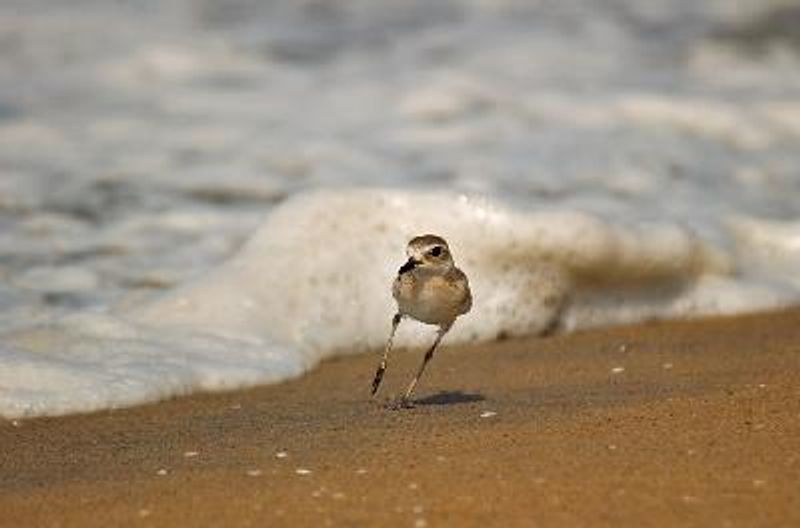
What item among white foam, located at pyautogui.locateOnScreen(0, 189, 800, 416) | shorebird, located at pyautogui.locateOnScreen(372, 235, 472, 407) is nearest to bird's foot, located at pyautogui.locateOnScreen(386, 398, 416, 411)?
shorebird, located at pyautogui.locateOnScreen(372, 235, 472, 407)

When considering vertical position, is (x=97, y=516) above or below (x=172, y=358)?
above

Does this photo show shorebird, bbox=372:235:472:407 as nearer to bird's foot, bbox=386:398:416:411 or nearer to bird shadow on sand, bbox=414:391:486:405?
bird's foot, bbox=386:398:416:411

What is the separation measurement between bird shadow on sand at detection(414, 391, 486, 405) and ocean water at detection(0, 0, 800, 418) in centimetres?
68

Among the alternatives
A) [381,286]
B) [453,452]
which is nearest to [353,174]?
[381,286]

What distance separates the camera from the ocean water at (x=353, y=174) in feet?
21.2

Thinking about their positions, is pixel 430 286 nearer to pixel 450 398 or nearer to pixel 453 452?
pixel 450 398

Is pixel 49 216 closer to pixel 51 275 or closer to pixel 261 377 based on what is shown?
pixel 51 275

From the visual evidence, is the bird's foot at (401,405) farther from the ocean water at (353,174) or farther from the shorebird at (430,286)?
the ocean water at (353,174)

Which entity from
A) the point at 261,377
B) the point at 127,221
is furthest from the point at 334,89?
the point at 261,377

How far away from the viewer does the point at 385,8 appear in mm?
11984

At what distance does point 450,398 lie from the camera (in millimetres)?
5426

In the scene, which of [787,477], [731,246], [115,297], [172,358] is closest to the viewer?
[787,477]

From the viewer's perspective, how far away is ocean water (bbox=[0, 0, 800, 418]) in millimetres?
6473

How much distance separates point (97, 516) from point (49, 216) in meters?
4.08
